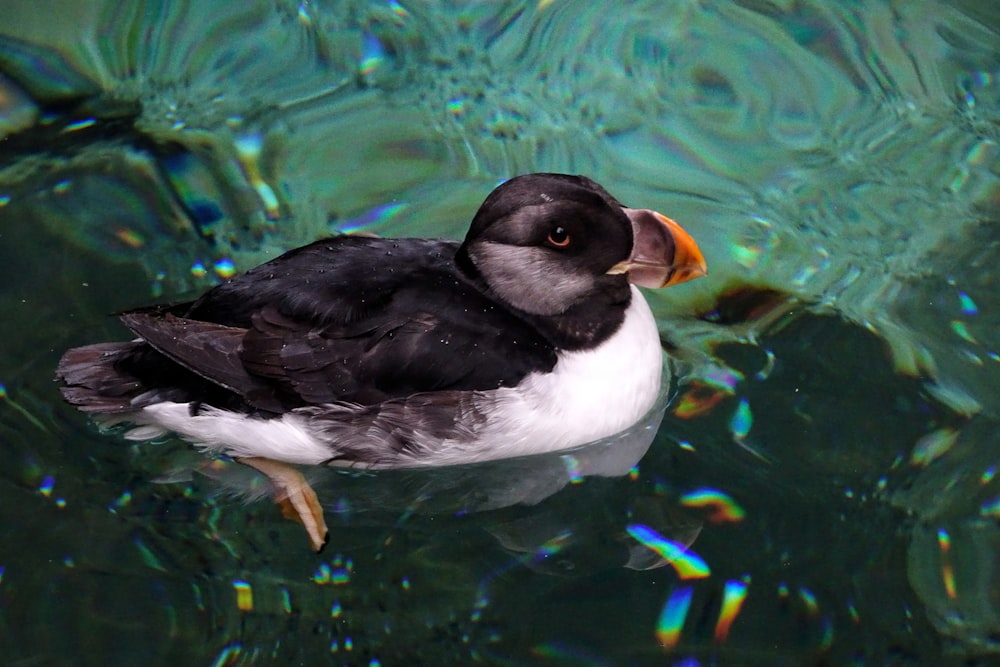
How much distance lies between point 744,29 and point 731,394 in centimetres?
193

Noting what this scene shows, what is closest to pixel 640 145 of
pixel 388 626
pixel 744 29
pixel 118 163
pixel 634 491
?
pixel 744 29

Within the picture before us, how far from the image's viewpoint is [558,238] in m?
3.22

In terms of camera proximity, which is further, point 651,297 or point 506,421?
point 651,297

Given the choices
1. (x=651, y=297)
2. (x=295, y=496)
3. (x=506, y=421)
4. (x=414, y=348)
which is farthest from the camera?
(x=651, y=297)

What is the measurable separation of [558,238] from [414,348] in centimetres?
50

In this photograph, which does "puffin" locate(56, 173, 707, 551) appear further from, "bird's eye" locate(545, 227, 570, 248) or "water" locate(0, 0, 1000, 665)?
"water" locate(0, 0, 1000, 665)

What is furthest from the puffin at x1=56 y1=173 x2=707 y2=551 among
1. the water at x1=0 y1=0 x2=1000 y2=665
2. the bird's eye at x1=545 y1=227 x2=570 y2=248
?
the water at x1=0 y1=0 x2=1000 y2=665

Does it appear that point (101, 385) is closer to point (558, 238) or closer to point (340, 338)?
point (340, 338)

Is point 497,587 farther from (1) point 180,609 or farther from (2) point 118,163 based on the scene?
(2) point 118,163

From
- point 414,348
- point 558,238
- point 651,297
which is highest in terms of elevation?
point 558,238

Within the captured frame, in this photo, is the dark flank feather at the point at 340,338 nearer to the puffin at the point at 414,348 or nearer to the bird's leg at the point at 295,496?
the puffin at the point at 414,348

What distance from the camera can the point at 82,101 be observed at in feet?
15.4

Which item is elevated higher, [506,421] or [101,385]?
[101,385]

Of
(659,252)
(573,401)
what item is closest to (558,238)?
(659,252)
